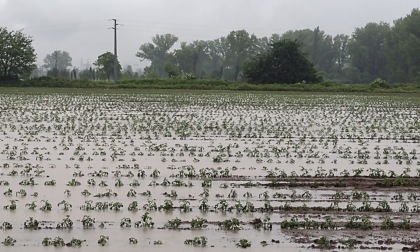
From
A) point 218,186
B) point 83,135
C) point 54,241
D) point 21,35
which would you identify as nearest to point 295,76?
point 21,35

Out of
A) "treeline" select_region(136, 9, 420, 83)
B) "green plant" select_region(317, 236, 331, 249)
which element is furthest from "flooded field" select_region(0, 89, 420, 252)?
"treeline" select_region(136, 9, 420, 83)

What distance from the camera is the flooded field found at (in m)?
7.10

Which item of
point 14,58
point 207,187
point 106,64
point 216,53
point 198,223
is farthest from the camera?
point 216,53

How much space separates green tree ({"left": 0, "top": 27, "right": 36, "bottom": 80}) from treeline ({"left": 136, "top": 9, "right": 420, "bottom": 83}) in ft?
63.7

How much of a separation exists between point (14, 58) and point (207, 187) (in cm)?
4474

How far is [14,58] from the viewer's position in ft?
167

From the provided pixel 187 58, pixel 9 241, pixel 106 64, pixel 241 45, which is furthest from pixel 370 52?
pixel 9 241

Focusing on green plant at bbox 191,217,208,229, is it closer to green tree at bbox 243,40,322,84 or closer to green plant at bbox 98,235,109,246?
green plant at bbox 98,235,109,246

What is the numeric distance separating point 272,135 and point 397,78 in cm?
6335

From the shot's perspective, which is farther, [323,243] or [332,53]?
[332,53]

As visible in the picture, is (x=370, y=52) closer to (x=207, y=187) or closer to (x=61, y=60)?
(x=207, y=187)

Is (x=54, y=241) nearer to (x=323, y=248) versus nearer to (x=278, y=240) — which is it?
(x=278, y=240)

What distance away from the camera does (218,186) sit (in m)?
9.98

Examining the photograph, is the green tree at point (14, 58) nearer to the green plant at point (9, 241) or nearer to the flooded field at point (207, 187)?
the flooded field at point (207, 187)
